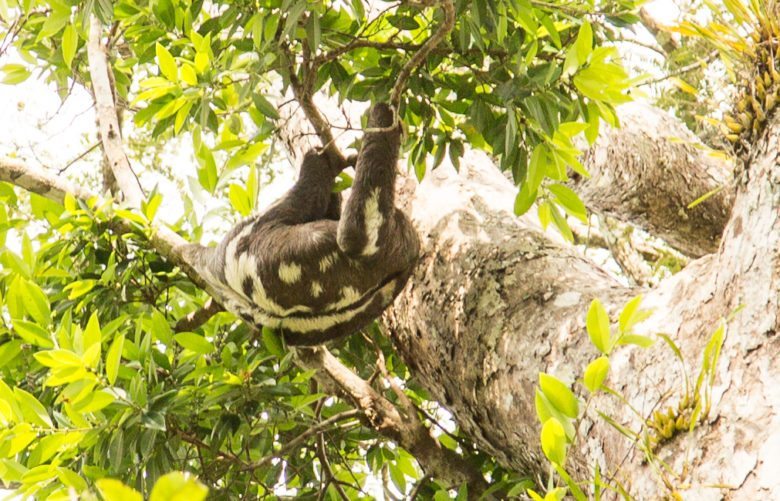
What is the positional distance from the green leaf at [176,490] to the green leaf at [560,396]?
993mm

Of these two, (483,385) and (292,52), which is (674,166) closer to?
(483,385)

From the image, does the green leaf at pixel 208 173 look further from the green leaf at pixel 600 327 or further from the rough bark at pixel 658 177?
the rough bark at pixel 658 177

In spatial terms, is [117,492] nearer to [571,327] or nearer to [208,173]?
[571,327]

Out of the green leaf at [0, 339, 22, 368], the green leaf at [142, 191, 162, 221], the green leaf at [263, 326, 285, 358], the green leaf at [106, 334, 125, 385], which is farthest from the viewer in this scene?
the green leaf at [142, 191, 162, 221]

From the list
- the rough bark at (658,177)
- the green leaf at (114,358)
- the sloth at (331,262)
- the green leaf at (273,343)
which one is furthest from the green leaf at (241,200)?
the rough bark at (658,177)

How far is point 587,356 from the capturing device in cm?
216

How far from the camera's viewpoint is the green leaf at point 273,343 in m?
2.81

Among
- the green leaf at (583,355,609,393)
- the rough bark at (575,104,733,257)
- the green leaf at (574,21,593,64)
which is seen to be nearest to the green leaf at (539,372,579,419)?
the green leaf at (583,355,609,393)

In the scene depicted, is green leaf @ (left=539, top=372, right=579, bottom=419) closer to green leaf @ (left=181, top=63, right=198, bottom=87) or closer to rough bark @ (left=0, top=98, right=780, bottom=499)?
rough bark @ (left=0, top=98, right=780, bottom=499)

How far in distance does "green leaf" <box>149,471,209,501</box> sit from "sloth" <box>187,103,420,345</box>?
1.94 meters

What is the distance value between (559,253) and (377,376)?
931 millimetres

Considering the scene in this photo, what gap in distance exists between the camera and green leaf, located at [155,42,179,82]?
7.68 ft

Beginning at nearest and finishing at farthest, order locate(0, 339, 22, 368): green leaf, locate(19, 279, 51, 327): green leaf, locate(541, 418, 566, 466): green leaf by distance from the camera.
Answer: locate(541, 418, 566, 466): green leaf
locate(19, 279, 51, 327): green leaf
locate(0, 339, 22, 368): green leaf

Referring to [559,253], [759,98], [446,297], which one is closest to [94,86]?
[446,297]
